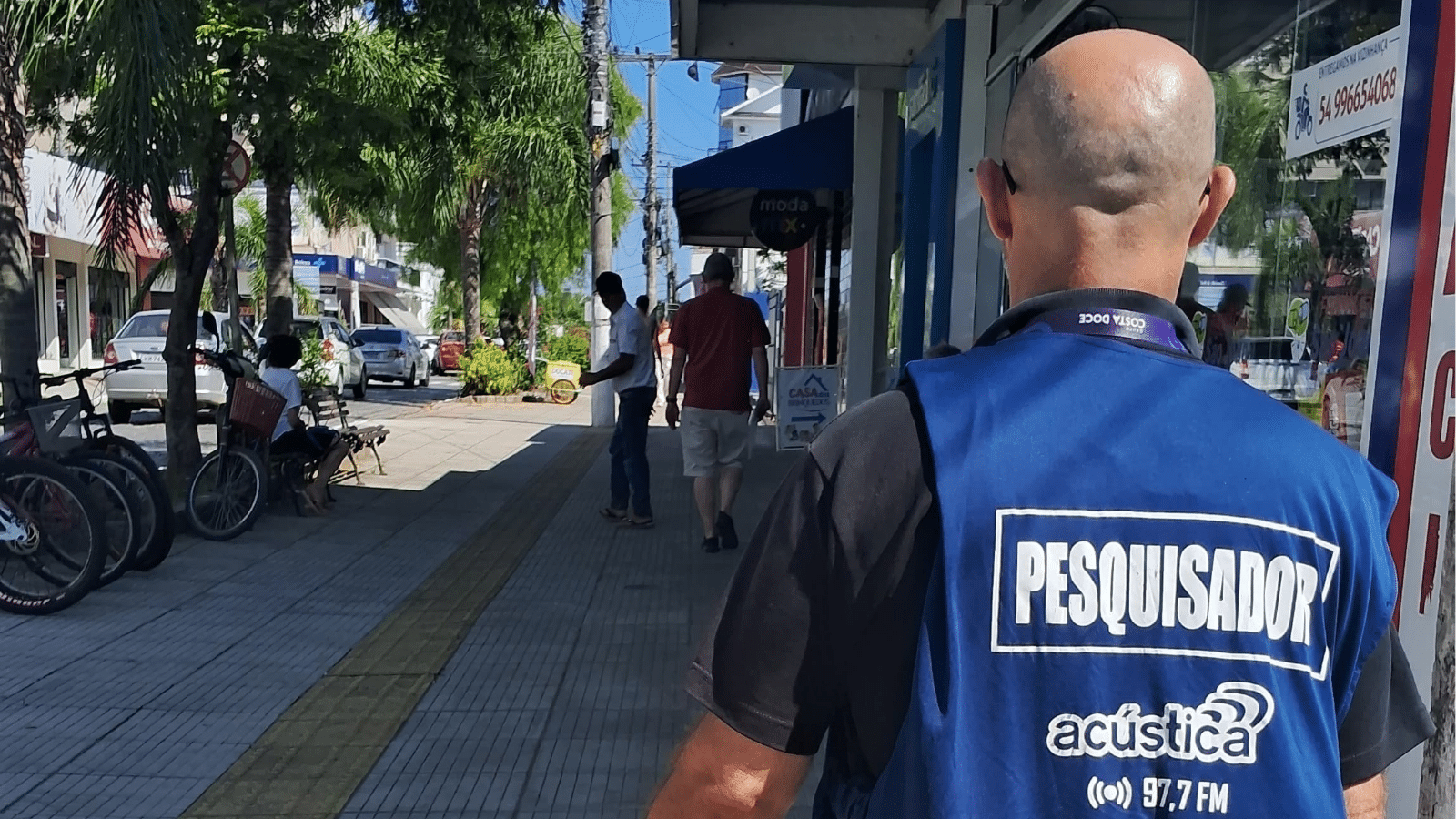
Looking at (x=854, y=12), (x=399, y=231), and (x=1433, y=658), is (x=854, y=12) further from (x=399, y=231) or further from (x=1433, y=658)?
(x=399, y=231)

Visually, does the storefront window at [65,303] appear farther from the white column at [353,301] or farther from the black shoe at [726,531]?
the black shoe at [726,531]

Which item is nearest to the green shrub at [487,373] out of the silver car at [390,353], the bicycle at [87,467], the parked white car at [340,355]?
the parked white car at [340,355]

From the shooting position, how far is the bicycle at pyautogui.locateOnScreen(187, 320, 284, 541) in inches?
311

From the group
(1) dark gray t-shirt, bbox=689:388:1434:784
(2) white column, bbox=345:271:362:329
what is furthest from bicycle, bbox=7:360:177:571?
(2) white column, bbox=345:271:362:329

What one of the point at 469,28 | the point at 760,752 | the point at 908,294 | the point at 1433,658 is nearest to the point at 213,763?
the point at 760,752

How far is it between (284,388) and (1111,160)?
319 inches

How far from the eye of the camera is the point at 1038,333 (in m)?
1.30

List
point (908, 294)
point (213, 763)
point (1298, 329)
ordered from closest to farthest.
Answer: point (1298, 329) < point (213, 763) < point (908, 294)

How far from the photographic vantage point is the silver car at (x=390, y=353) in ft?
92.3

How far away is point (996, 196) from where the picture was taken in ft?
4.68

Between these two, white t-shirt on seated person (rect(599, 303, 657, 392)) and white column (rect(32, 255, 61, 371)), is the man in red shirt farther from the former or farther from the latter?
white column (rect(32, 255, 61, 371))

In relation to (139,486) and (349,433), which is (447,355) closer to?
(349,433)

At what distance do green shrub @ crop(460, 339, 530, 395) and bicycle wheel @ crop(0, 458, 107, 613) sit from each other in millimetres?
17065

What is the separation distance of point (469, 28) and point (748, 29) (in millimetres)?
2327
